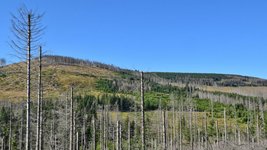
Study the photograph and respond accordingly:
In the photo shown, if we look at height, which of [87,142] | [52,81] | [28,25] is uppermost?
[28,25]

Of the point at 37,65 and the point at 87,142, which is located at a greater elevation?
the point at 37,65

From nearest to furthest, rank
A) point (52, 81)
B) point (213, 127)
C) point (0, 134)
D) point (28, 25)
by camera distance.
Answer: point (28, 25)
point (52, 81)
point (0, 134)
point (213, 127)

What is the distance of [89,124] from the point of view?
98.8m

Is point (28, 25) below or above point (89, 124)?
above

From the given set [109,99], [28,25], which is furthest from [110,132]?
[28,25]

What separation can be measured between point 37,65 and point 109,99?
12989cm

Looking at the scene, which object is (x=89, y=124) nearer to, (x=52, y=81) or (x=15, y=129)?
(x=15, y=129)

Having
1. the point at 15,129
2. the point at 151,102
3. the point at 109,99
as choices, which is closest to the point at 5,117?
the point at 15,129

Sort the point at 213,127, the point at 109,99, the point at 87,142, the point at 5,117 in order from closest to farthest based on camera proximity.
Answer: the point at 5,117, the point at 87,142, the point at 213,127, the point at 109,99

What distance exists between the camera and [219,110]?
16238 centimetres

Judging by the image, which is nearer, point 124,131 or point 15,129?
point 15,129

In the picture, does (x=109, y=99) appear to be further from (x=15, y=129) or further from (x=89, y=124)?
(x=15, y=129)

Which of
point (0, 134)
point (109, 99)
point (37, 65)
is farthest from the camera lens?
point (109, 99)

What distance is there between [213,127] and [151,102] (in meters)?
49.5
